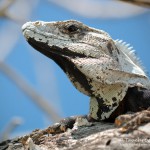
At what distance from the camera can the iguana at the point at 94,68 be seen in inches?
154

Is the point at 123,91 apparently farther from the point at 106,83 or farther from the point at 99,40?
the point at 99,40

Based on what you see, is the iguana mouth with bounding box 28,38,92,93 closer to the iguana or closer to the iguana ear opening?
the iguana

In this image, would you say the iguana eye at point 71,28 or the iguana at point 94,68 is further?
the iguana eye at point 71,28

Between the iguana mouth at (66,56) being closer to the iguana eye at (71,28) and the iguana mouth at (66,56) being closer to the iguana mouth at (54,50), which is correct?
the iguana mouth at (54,50)

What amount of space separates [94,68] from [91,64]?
0.05 metres

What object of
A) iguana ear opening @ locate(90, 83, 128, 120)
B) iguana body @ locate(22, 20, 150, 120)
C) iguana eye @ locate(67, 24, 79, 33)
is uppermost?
iguana eye @ locate(67, 24, 79, 33)

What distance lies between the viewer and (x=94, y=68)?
390cm

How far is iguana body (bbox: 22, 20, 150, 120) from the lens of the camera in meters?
3.94

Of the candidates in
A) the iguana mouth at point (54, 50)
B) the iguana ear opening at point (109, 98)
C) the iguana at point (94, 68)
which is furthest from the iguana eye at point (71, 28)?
the iguana ear opening at point (109, 98)

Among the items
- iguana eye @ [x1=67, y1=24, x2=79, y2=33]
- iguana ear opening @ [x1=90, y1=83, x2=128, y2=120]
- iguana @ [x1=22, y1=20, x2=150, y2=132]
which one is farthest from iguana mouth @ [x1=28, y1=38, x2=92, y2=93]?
iguana eye @ [x1=67, y1=24, x2=79, y2=33]

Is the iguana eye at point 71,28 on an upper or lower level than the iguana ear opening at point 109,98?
upper

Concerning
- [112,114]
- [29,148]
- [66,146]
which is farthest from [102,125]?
[29,148]

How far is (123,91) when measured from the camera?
13.0 feet

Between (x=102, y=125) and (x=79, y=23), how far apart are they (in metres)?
1.03
